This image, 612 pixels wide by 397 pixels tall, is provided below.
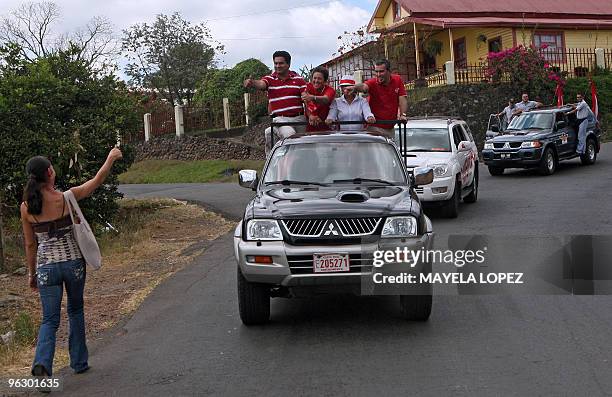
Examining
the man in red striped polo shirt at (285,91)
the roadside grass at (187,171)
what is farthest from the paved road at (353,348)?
the roadside grass at (187,171)

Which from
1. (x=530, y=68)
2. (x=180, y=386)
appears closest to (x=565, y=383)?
(x=180, y=386)

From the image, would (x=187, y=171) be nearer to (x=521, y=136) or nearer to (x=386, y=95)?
(x=521, y=136)

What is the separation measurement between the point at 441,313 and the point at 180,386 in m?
2.85

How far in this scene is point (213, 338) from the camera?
7270mm

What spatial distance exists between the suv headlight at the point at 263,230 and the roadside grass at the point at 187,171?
19.6 meters

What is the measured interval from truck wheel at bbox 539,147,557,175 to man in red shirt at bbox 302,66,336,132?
10.5m

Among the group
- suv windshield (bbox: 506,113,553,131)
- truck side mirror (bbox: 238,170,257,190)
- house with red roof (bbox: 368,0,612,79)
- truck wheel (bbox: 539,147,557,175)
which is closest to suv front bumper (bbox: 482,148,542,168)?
truck wheel (bbox: 539,147,557,175)

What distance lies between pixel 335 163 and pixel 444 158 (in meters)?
5.93

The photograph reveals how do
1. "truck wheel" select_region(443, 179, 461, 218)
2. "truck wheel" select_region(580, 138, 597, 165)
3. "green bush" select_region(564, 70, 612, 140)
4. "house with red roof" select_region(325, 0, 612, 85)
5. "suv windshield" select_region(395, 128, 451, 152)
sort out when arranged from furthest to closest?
"house with red roof" select_region(325, 0, 612, 85), "green bush" select_region(564, 70, 612, 140), "truck wheel" select_region(580, 138, 597, 165), "suv windshield" select_region(395, 128, 451, 152), "truck wheel" select_region(443, 179, 461, 218)

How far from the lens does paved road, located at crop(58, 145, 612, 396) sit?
574cm

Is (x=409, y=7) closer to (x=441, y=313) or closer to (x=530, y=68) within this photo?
(x=530, y=68)

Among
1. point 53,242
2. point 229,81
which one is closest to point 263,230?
point 53,242

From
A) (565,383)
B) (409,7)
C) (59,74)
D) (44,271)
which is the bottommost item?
(565,383)

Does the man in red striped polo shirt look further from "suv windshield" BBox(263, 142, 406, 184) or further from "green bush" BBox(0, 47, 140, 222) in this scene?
"green bush" BBox(0, 47, 140, 222)
